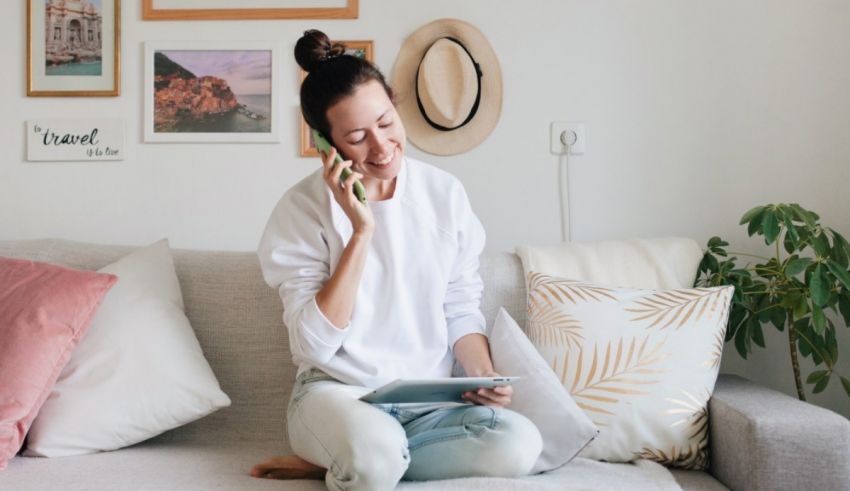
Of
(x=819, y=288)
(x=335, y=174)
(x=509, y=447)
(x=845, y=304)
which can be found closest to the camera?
(x=509, y=447)

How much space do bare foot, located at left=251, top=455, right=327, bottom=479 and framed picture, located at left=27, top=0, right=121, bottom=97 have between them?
1413 mm

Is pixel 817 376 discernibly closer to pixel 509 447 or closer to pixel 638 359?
pixel 638 359

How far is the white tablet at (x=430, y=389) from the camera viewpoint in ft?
5.15

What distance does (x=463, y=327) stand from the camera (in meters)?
2.02

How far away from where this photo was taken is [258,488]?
64.6 inches

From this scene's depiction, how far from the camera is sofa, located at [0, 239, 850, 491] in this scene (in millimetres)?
1689

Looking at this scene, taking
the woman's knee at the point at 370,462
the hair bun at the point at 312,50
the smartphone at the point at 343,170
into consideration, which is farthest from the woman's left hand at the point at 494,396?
the hair bun at the point at 312,50

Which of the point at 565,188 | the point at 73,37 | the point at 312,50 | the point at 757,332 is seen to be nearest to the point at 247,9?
the point at 73,37

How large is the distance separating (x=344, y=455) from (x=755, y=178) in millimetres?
1594

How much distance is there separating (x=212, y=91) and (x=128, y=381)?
1014 millimetres

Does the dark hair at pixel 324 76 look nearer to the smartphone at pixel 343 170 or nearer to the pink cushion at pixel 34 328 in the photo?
the smartphone at pixel 343 170

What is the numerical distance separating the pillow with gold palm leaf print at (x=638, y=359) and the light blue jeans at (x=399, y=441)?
0.31 m

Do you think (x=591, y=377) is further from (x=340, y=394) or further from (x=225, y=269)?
(x=225, y=269)

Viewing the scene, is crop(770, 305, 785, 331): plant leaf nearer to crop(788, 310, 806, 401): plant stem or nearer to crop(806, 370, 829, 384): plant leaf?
crop(788, 310, 806, 401): plant stem
